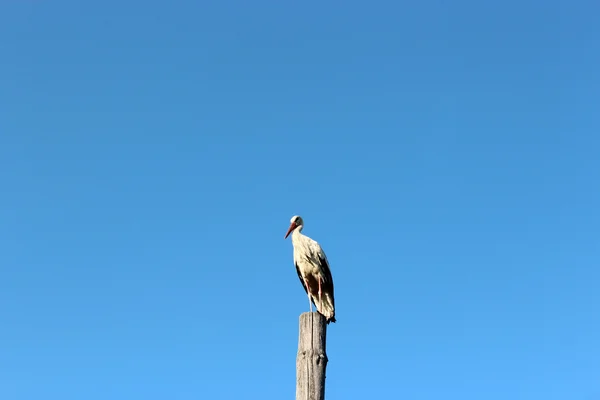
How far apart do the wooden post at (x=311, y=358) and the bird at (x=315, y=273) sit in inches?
101

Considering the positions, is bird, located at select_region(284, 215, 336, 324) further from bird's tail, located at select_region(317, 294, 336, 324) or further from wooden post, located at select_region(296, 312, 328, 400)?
wooden post, located at select_region(296, 312, 328, 400)

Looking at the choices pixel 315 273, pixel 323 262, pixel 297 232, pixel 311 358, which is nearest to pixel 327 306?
pixel 315 273

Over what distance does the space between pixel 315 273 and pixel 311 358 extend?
332 cm

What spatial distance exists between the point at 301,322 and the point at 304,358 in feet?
1.39

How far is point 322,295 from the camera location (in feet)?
28.7

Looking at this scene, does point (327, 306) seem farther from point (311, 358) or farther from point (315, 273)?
point (311, 358)

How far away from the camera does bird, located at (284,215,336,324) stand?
28.3ft

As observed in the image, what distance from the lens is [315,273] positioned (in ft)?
29.1

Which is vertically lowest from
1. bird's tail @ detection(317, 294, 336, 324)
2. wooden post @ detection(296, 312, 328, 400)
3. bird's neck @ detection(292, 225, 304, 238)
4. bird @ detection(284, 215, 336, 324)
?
wooden post @ detection(296, 312, 328, 400)

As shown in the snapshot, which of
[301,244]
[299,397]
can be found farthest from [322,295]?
[299,397]

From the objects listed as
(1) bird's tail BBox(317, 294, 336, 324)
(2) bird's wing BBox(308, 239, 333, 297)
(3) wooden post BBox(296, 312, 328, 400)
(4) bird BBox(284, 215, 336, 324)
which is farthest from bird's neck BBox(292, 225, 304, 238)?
(3) wooden post BBox(296, 312, 328, 400)

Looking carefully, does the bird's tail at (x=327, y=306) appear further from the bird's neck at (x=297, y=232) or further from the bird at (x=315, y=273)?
the bird's neck at (x=297, y=232)

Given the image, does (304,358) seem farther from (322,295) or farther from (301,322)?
(322,295)

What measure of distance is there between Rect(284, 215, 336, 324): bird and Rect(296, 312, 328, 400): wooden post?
2.56m
